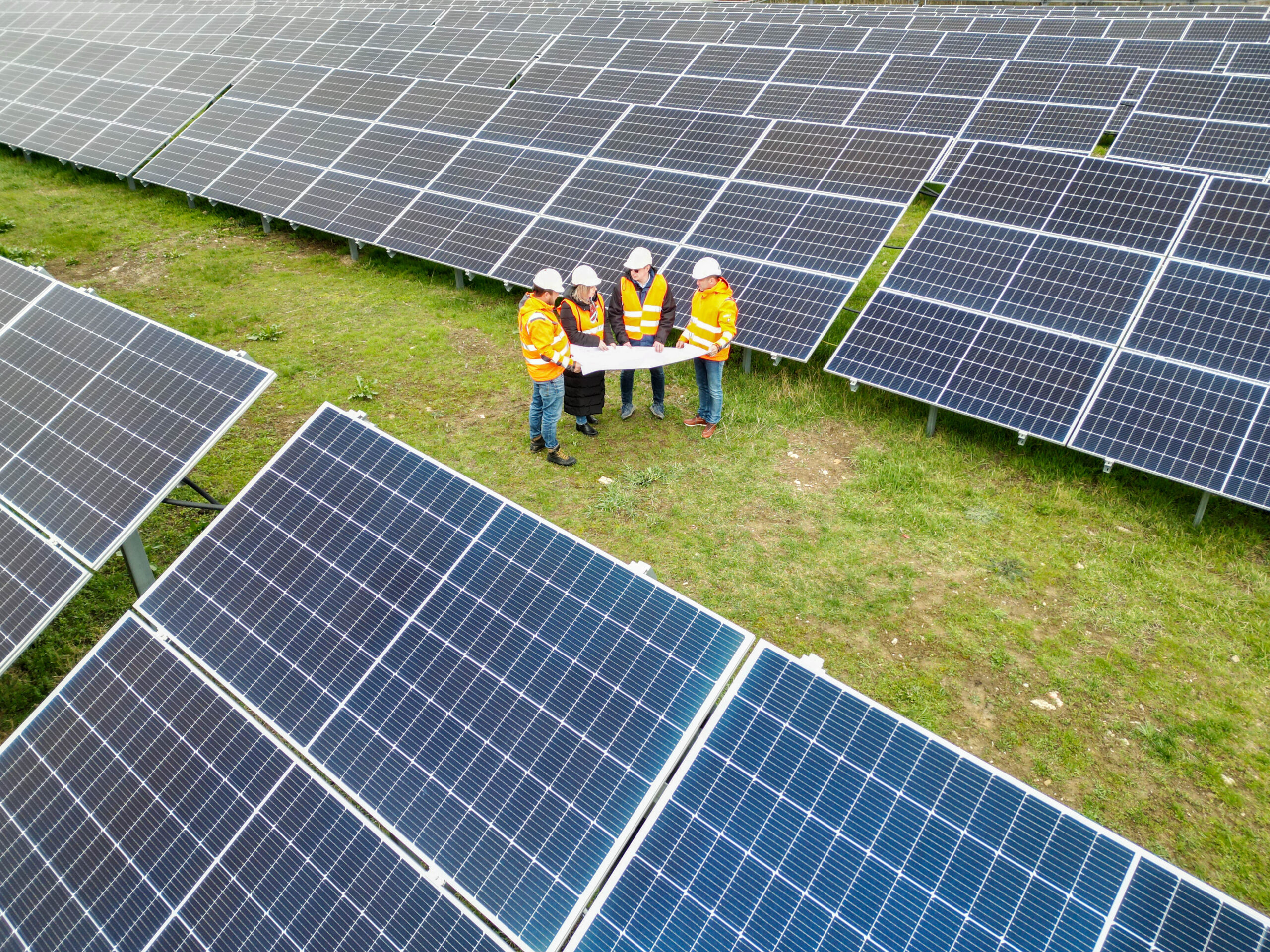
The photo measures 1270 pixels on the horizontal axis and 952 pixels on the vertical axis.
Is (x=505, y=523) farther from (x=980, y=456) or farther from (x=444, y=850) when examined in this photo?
(x=980, y=456)

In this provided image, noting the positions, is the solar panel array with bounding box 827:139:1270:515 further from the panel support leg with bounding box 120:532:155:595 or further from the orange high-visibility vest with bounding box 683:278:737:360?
the panel support leg with bounding box 120:532:155:595

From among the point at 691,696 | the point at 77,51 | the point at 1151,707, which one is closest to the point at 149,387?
the point at 691,696

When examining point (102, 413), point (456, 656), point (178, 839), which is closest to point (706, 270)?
point (456, 656)

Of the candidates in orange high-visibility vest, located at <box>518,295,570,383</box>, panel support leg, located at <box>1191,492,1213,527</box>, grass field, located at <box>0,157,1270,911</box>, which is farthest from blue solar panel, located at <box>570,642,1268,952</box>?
panel support leg, located at <box>1191,492,1213,527</box>

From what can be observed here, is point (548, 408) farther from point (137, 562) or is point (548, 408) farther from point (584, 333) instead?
point (137, 562)

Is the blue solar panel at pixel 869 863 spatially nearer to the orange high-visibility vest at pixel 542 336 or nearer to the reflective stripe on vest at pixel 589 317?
the orange high-visibility vest at pixel 542 336

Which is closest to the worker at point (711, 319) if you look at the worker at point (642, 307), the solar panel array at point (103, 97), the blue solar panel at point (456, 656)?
the worker at point (642, 307)
